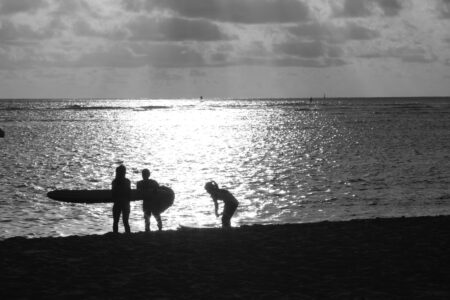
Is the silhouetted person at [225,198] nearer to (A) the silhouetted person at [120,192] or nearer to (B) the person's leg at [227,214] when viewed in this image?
(B) the person's leg at [227,214]

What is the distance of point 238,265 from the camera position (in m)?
13.3

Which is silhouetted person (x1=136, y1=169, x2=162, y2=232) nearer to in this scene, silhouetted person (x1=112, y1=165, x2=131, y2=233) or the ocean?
silhouetted person (x1=112, y1=165, x2=131, y2=233)

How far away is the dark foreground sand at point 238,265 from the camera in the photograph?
11297 millimetres

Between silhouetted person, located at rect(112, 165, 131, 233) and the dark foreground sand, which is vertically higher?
silhouetted person, located at rect(112, 165, 131, 233)

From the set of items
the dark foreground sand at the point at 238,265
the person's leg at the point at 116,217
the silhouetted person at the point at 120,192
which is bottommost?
the dark foreground sand at the point at 238,265

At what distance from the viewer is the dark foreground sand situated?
37.1 ft

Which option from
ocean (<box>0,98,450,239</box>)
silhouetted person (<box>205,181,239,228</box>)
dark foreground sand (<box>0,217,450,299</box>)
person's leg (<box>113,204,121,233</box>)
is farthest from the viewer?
ocean (<box>0,98,450,239</box>)

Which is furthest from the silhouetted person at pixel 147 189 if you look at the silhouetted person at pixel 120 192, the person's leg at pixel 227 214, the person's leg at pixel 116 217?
the person's leg at pixel 227 214

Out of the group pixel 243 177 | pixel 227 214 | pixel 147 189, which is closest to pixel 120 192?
pixel 147 189

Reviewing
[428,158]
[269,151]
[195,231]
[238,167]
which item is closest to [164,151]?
[269,151]

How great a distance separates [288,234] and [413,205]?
1307 centimetres

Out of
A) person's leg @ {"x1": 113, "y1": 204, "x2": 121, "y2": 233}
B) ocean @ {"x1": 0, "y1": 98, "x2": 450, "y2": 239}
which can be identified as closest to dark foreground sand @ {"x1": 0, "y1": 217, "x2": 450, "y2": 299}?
person's leg @ {"x1": 113, "y1": 204, "x2": 121, "y2": 233}

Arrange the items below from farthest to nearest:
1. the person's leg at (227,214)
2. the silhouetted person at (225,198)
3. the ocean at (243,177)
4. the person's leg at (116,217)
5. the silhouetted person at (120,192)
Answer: the ocean at (243,177), the person's leg at (227,214), the silhouetted person at (225,198), the person's leg at (116,217), the silhouetted person at (120,192)

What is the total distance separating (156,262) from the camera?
44.5ft
